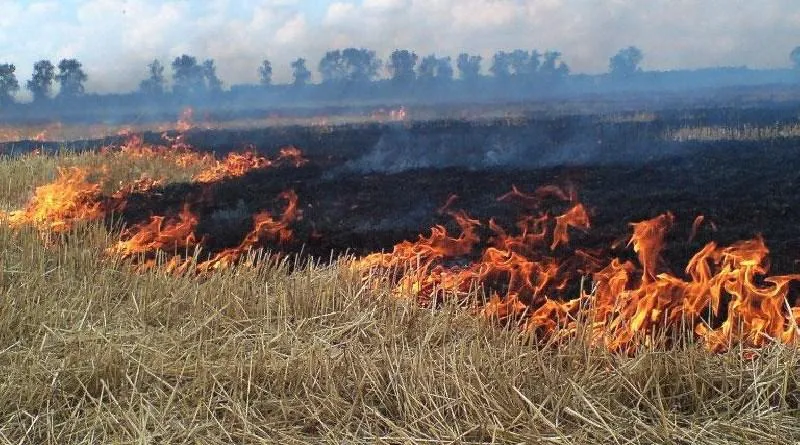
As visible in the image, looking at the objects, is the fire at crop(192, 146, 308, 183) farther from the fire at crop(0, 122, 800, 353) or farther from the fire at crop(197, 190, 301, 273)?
the fire at crop(197, 190, 301, 273)

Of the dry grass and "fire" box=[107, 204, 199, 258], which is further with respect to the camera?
"fire" box=[107, 204, 199, 258]

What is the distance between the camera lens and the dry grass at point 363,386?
10.8 ft

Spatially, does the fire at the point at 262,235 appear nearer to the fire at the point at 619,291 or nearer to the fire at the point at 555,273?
the fire at the point at 555,273

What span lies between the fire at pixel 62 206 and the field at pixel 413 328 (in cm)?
11

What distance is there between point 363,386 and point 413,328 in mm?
996

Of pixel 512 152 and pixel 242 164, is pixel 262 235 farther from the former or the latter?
pixel 512 152

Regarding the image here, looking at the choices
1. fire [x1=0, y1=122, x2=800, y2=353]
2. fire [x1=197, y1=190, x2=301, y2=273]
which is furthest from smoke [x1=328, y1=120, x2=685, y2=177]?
fire [x1=197, y1=190, x2=301, y2=273]

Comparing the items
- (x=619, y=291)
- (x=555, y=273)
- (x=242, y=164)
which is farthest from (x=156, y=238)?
(x=242, y=164)

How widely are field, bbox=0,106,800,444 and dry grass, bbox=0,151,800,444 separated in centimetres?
1

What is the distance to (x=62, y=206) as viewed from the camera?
9.92 m

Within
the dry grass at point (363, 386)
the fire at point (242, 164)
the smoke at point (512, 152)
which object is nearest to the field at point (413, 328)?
the dry grass at point (363, 386)

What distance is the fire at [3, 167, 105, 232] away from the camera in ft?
27.0

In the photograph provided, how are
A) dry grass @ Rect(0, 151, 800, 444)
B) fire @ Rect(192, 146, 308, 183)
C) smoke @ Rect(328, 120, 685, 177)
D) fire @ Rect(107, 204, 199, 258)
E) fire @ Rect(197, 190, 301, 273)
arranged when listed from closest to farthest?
1. dry grass @ Rect(0, 151, 800, 444)
2. fire @ Rect(197, 190, 301, 273)
3. fire @ Rect(107, 204, 199, 258)
4. fire @ Rect(192, 146, 308, 183)
5. smoke @ Rect(328, 120, 685, 177)

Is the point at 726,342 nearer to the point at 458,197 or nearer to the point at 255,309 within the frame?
the point at 255,309
